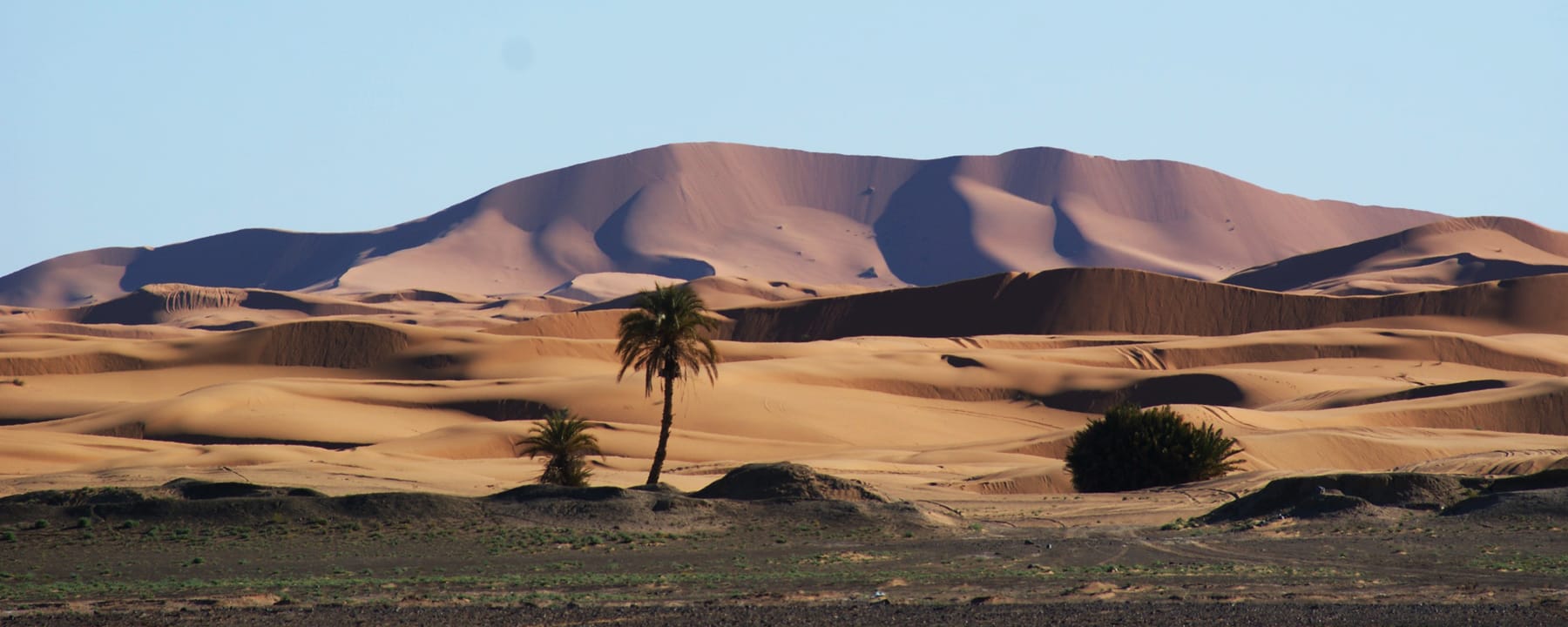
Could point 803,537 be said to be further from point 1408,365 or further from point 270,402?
point 1408,365

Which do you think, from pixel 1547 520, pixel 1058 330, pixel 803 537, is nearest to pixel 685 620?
pixel 803 537

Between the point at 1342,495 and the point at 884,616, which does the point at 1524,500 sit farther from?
the point at 884,616

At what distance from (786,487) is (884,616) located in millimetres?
13676

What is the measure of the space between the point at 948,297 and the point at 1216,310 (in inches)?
696

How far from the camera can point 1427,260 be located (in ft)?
551

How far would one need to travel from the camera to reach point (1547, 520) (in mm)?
26594

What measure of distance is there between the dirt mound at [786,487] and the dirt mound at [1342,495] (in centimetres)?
631

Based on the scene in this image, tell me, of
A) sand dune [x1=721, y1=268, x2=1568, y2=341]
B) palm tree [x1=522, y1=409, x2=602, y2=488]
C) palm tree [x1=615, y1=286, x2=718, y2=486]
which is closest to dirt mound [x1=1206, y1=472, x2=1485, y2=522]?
palm tree [x1=615, y1=286, x2=718, y2=486]

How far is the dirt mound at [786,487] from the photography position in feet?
101

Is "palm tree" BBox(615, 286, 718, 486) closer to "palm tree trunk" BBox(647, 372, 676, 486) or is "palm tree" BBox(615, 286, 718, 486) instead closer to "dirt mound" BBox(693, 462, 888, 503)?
"palm tree trunk" BBox(647, 372, 676, 486)

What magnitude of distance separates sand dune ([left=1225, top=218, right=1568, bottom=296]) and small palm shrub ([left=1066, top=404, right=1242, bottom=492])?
11627 cm

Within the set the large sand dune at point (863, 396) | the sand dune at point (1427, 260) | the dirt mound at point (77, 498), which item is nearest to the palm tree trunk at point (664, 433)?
the large sand dune at point (863, 396)

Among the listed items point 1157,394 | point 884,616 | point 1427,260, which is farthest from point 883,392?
point 1427,260

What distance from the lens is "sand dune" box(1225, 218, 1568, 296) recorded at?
504ft
